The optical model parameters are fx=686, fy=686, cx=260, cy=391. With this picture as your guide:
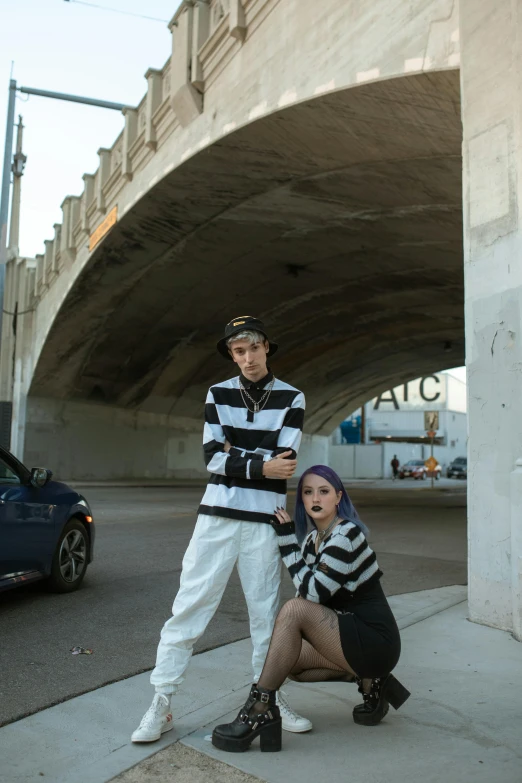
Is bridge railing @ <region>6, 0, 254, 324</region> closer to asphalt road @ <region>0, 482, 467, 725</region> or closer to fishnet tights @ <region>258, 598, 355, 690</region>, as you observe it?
asphalt road @ <region>0, 482, 467, 725</region>

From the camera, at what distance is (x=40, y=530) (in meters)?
5.64

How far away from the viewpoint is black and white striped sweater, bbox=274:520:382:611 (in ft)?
10.0

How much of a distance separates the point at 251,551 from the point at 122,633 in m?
2.23

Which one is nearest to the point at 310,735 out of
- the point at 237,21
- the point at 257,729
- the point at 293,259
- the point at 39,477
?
the point at 257,729

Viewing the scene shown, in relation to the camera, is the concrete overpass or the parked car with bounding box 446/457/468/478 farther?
the parked car with bounding box 446/457/468/478

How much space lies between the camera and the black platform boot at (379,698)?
311 cm

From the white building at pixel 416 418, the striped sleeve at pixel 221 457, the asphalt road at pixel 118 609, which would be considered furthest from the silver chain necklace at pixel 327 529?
the white building at pixel 416 418

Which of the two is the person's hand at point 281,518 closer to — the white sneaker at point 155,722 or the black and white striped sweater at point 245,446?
the black and white striped sweater at point 245,446

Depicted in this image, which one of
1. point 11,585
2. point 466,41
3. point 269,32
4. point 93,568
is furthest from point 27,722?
point 269,32

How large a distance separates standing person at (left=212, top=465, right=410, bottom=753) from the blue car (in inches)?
115

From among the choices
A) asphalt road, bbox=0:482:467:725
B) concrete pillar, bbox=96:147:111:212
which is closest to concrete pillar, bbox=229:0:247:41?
concrete pillar, bbox=96:147:111:212

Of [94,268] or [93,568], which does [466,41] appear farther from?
[94,268]

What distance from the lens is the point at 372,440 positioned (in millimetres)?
68500

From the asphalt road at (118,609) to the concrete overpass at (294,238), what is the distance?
92.4 inches
